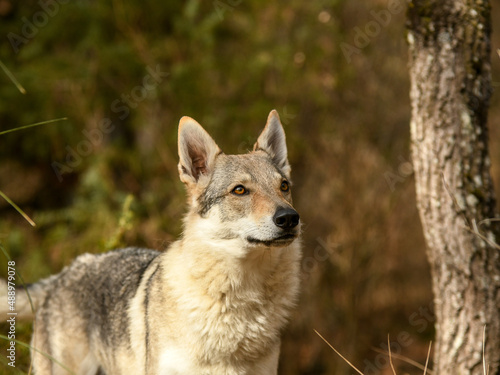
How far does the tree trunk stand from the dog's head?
133 centimetres

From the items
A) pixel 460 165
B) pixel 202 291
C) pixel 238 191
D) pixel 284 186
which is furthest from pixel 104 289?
pixel 460 165

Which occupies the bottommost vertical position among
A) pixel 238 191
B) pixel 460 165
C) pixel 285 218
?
pixel 285 218

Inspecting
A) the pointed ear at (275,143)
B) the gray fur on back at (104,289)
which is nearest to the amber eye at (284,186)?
the pointed ear at (275,143)

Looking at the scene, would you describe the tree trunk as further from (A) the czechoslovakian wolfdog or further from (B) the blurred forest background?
(B) the blurred forest background

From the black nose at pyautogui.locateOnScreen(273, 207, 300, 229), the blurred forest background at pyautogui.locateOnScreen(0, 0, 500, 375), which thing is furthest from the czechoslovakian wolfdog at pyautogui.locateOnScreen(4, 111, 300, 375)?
the blurred forest background at pyautogui.locateOnScreen(0, 0, 500, 375)

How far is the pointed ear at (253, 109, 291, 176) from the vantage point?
4.75m

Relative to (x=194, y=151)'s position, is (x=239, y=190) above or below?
below

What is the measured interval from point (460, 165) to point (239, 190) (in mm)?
1931

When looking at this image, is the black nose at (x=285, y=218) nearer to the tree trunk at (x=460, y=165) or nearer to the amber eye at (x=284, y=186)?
the amber eye at (x=284, y=186)

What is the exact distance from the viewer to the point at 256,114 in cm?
888

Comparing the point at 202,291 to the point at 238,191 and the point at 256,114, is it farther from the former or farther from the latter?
the point at 256,114

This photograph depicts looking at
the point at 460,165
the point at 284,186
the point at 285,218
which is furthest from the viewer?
the point at 460,165

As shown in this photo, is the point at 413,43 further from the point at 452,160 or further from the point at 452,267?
the point at 452,267

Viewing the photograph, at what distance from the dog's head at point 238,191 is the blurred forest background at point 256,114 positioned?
4019mm
